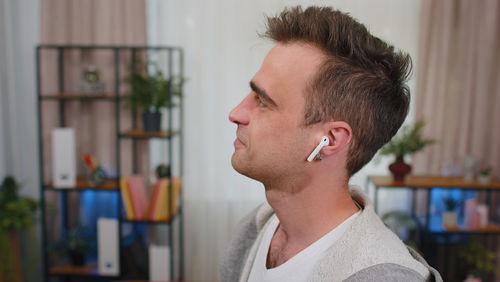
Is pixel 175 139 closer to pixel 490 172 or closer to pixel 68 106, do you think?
pixel 68 106

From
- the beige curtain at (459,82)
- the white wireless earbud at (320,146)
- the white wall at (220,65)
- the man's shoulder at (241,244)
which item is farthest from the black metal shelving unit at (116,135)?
the white wireless earbud at (320,146)

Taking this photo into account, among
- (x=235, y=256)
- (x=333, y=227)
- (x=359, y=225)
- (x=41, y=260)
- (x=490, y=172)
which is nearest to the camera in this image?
(x=359, y=225)

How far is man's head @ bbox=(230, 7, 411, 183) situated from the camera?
3.10ft

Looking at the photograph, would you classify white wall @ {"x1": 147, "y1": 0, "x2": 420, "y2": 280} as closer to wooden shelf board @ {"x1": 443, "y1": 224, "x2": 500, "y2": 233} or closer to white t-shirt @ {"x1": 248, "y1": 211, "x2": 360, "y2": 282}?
wooden shelf board @ {"x1": 443, "y1": 224, "x2": 500, "y2": 233}

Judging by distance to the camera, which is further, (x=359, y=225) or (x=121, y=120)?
(x=121, y=120)

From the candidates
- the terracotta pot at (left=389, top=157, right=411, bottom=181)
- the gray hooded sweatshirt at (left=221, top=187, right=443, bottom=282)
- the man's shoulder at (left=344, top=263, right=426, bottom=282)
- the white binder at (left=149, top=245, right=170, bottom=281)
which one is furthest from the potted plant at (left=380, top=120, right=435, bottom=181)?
the man's shoulder at (left=344, top=263, right=426, bottom=282)

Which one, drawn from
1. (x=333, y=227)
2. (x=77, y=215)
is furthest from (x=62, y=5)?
(x=333, y=227)

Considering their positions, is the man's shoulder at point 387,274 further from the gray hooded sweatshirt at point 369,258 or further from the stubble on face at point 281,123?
the stubble on face at point 281,123

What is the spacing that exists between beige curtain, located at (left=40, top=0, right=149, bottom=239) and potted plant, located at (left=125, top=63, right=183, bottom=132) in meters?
0.24

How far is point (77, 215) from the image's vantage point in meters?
3.02

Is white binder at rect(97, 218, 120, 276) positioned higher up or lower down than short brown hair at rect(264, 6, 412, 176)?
lower down

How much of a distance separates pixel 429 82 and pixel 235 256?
7.05 ft

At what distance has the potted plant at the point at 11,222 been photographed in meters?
2.54

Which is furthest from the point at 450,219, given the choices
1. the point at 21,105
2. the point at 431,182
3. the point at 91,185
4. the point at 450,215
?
the point at 21,105
